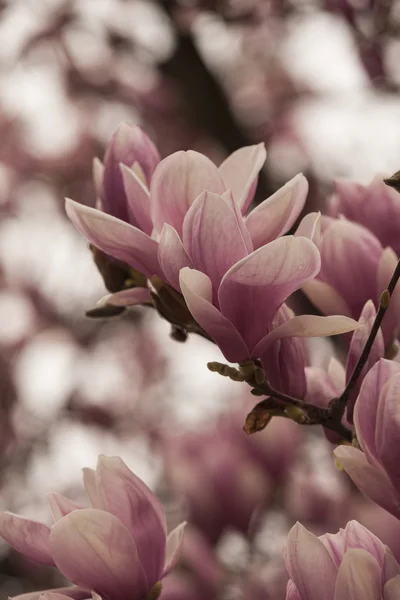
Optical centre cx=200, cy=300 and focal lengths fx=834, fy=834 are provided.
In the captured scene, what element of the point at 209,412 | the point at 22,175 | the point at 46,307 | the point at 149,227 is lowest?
the point at 209,412

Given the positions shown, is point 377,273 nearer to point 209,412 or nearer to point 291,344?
point 291,344

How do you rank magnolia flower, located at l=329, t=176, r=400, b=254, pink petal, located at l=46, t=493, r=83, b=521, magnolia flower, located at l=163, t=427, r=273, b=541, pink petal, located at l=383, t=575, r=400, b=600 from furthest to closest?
magnolia flower, located at l=163, t=427, r=273, b=541 < magnolia flower, located at l=329, t=176, r=400, b=254 < pink petal, located at l=46, t=493, r=83, b=521 < pink petal, located at l=383, t=575, r=400, b=600

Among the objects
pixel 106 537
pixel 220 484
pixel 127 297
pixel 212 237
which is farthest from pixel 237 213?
pixel 220 484

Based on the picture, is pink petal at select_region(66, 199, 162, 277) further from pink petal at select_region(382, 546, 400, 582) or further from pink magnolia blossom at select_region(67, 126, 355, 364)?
pink petal at select_region(382, 546, 400, 582)

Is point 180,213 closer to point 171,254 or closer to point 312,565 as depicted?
point 171,254

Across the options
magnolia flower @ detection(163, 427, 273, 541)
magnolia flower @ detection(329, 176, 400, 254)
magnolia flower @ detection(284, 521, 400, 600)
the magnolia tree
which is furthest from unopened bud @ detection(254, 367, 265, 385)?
magnolia flower @ detection(163, 427, 273, 541)

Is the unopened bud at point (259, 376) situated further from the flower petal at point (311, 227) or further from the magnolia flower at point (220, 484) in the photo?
the magnolia flower at point (220, 484)

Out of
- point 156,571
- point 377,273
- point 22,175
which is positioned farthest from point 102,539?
point 22,175
